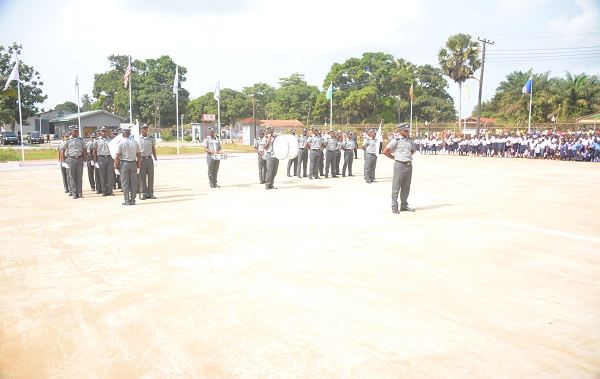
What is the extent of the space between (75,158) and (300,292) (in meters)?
9.29

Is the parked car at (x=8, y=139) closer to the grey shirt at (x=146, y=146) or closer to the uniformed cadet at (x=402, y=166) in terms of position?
the grey shirt at (x=146, y=146)

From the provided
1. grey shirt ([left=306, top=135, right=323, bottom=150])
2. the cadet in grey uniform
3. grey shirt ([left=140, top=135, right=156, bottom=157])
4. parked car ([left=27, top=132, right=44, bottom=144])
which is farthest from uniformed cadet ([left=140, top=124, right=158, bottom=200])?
parked car ([left=27, top=132, right=44, bottom=144])

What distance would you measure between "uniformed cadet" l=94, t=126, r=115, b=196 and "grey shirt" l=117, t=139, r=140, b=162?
1954 millimetres

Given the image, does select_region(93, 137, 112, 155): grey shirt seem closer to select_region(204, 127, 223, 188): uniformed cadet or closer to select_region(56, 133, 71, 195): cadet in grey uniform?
select_region(56, 133, 71, 195): cadet in grey uniform

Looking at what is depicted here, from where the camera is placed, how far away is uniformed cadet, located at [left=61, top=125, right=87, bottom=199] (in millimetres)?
11827

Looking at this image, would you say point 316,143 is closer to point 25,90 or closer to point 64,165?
point 64,165

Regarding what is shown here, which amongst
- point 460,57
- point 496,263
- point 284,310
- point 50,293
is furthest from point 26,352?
point 460,57

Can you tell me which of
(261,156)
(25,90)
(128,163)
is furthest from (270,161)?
(25,90)

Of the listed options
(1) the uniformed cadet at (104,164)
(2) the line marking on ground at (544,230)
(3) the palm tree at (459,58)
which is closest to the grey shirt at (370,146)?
(2) the line marking on ground at (544,230)

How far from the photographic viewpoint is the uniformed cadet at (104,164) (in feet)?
41.1

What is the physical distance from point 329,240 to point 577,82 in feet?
139

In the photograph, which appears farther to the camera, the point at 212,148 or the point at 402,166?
the point at 212,148

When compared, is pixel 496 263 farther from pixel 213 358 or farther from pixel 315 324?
pixel 213 358

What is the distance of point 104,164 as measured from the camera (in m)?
12.5
